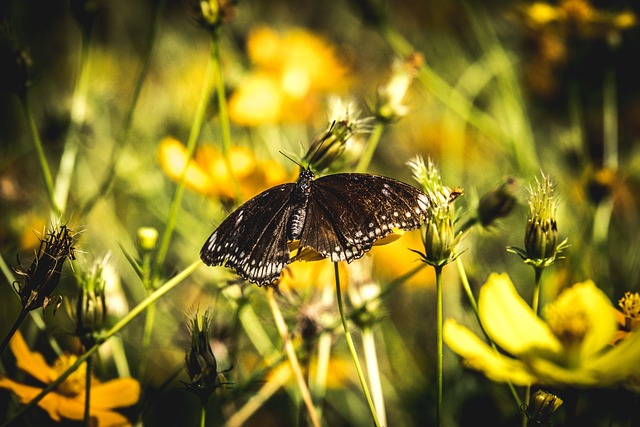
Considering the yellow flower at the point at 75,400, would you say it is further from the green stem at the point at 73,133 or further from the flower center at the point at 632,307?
the flower center at the point at 632,307

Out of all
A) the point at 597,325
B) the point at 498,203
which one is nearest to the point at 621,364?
the point at 597,325

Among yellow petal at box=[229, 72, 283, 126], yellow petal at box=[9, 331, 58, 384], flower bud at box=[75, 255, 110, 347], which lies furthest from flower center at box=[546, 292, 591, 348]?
yellow petal at box=[229, 72, 283, 126]

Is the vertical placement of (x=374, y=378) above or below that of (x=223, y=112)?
below

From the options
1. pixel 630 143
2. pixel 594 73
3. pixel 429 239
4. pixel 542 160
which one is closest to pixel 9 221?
pixel 429 239

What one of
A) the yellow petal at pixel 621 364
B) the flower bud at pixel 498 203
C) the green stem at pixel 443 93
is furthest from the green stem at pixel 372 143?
the yellow petal at pixel 621 364

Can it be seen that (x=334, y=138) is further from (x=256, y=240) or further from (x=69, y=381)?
(x=69, y=381)

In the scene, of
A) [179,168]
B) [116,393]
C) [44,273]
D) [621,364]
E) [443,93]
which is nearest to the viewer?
[621,364]

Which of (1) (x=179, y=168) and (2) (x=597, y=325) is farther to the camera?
(1) (x=179, y=168)
